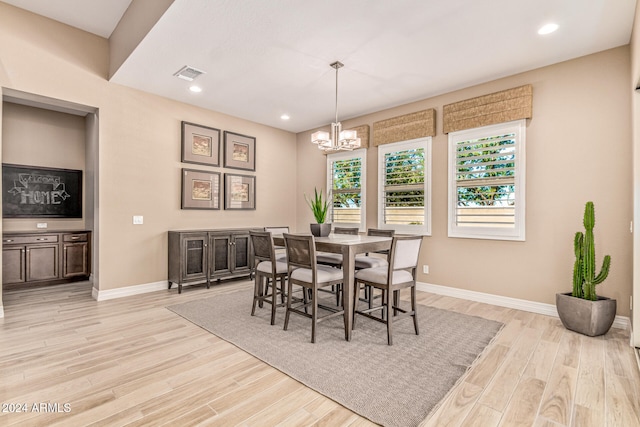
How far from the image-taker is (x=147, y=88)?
4.46 metres

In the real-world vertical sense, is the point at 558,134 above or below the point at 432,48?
below

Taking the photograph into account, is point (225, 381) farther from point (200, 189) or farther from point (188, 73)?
point (200, 189)

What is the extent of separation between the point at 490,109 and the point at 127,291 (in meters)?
5.38

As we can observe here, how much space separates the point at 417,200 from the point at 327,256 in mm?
1752

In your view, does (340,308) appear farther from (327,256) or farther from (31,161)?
(31,161)

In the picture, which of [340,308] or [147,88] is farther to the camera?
[147,88]

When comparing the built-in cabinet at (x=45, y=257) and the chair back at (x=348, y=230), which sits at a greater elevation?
the chair back at (x=348, y=230)

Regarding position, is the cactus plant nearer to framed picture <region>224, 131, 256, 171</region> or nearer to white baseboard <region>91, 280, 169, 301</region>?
framed picture <region>224, 131, 256, 171</region>

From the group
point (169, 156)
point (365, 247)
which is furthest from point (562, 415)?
point (169, 156)

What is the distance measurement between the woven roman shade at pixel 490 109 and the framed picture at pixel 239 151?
3328 mm

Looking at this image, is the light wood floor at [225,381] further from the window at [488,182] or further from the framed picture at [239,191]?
the framed picture at [239,191]

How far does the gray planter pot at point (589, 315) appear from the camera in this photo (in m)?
2.89

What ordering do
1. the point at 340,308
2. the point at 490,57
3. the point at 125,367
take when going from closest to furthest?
the point at 125,367 → the point at 490,57 → the point at 340,308

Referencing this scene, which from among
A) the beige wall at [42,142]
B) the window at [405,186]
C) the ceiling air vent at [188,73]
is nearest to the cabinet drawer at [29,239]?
the beige wall at [42,142]
